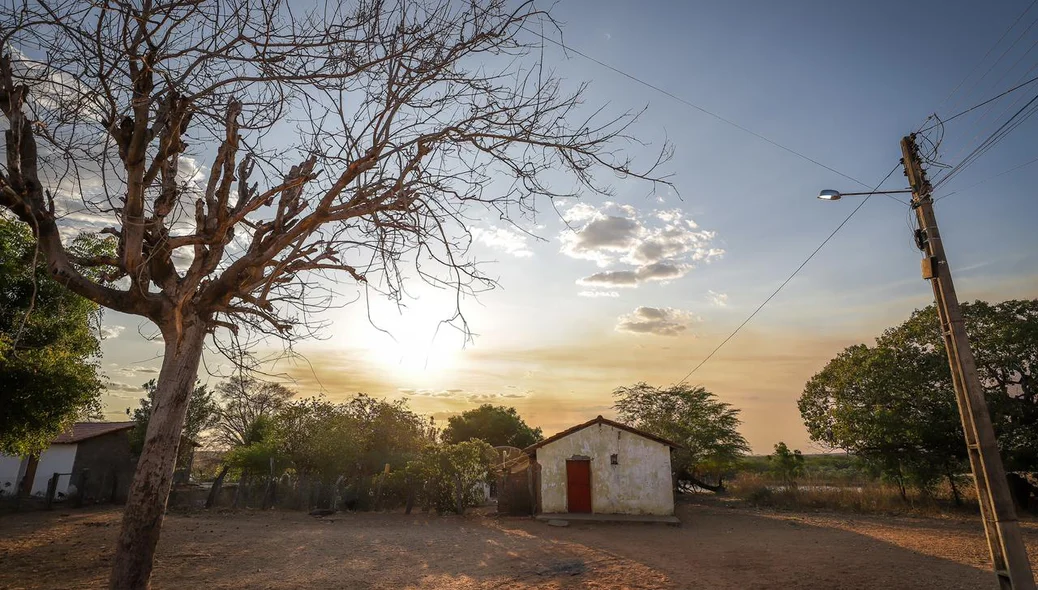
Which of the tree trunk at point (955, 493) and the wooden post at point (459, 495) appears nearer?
the tree trunk at point (955, 493)

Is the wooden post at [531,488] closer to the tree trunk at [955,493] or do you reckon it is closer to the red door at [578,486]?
the red door at [578,486]

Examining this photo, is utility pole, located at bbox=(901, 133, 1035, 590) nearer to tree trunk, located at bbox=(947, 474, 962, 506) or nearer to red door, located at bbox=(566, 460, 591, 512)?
red door, located at bbox=(566, 460, 591, 512)

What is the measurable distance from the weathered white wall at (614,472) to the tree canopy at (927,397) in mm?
9364

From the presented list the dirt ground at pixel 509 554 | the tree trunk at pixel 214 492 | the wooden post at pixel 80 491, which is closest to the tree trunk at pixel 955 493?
the dirt ground at pixel 509 554

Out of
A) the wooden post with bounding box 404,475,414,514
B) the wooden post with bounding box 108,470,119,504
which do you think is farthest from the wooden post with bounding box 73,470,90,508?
the wooden post with bounding box 404,475,414,514

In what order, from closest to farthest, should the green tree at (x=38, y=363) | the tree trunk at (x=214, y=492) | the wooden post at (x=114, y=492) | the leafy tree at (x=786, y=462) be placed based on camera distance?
the green tree at (x=38, y=363) → the wooden post at (x=114, y=492) → the tree trunk at (x=214, y=492) → the leafy tree at (x=786, y=462)

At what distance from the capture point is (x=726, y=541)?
14.7 metres

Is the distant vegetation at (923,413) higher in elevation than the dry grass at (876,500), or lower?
higher

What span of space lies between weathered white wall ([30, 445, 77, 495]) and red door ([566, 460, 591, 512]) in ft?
83.0

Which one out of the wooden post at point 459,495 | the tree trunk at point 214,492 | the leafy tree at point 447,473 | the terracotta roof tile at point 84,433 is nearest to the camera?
the wooden post at point 459,495

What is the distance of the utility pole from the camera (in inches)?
284

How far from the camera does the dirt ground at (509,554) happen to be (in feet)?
30.9

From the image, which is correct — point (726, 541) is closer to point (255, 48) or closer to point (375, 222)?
point (375, 222)

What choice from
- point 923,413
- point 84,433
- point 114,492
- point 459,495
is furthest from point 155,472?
point 84,433
